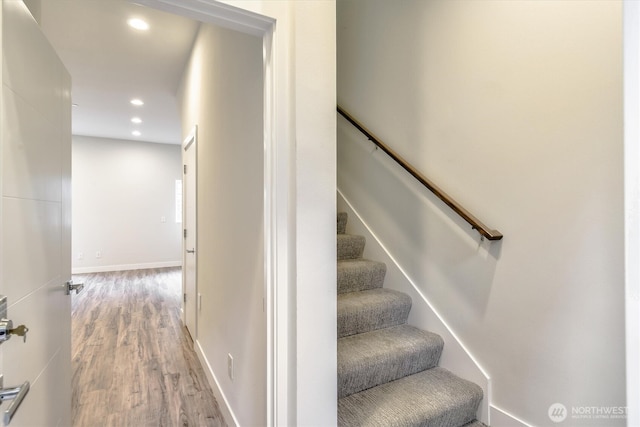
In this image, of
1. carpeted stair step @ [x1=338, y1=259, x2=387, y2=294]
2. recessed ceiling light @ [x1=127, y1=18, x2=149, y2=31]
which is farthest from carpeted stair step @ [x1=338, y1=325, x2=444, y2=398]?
recessed ceiling light @ [x1=127, y1=18, x2=149, y2=31]

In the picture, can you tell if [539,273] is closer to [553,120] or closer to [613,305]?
[613,305]

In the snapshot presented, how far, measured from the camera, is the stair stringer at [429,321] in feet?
5.28

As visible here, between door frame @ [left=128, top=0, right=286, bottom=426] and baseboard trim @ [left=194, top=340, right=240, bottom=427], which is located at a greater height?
door frame @ [left=128, top=0, right=286, bottom=426]

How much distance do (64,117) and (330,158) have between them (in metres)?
1.25

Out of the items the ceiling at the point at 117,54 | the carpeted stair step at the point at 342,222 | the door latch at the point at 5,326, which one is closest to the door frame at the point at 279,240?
the door latch at the point at 5,326

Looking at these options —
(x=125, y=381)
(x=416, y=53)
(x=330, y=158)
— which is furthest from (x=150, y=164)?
(x=330, y=158)

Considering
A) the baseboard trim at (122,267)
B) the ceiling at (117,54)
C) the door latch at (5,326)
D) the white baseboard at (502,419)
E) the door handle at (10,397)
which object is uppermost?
the ceiling at (117,54)

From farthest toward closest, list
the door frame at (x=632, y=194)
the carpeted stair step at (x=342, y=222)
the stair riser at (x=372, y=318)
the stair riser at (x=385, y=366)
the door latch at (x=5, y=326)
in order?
1. the carpeted stair step at (x=342, y=222)
2. the stair riser at (x=372, y=318)
3. the stair riser at (x=385, y=366)
4. the door latch at (x=5, y=326)
5. the door frame at (x=632, y=194)

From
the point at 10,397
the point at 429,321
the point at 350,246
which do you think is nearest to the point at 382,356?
the point at 429,321

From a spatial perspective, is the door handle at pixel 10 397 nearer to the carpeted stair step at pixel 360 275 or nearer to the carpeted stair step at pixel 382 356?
the carpeted stair step at pixel 382 356

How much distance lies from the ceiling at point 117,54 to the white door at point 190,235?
0.89 meters

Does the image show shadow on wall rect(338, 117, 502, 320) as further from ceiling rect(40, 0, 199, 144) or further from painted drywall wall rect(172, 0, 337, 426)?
ceiling rect(40, 0, 199, 144)

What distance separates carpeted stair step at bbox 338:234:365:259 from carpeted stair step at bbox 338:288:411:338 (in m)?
0.36

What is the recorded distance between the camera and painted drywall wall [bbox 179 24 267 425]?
1478mm
